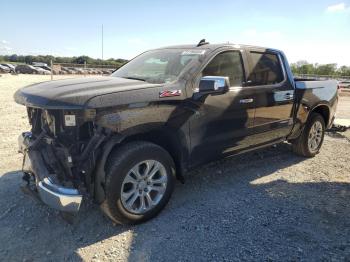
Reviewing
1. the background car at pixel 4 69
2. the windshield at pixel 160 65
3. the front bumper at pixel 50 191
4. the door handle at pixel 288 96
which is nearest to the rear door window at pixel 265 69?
the door handle at pixel 288 96

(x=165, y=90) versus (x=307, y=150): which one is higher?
(x=165, y=90)

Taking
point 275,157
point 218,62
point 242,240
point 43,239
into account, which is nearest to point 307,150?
point 275,157

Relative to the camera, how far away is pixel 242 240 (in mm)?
3383

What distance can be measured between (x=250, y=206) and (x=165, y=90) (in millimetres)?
1794

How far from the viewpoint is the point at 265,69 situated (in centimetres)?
493

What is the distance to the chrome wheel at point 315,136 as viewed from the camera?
6.03 m

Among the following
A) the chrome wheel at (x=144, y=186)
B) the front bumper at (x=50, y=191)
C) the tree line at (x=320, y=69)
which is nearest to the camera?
the front bumper at (x=50, y=191)

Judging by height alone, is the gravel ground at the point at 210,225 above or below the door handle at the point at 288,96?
below

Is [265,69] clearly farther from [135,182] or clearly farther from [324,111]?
[135,182]

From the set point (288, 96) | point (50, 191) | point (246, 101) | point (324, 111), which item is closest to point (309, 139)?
point (324, 111)

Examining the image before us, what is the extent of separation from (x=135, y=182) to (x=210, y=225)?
95 centimetres

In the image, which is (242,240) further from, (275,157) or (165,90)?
(275,157)

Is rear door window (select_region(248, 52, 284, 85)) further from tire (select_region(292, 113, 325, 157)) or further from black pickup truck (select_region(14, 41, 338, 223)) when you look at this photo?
tire (select_region(292, 113, 325, 157))

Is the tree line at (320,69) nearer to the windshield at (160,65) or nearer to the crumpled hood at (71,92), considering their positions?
the windshield at (160,65)
